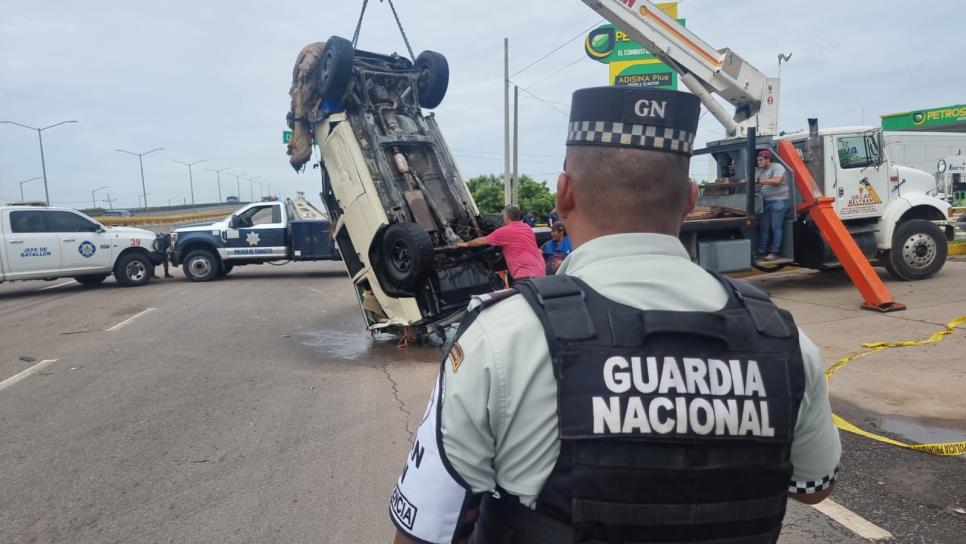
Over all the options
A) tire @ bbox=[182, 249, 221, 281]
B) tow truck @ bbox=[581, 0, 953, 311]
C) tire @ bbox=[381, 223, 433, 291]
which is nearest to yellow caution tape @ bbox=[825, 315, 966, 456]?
tow truck @ bbox=[581, 0, 953, 311]

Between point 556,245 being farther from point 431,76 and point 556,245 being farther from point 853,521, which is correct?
point 853,521

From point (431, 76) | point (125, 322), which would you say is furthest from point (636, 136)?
point (125, 322)

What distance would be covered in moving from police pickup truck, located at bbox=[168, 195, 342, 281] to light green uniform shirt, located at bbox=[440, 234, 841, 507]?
15.3 m

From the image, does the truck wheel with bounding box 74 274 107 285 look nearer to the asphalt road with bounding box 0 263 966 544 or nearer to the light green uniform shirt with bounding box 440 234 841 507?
the asphalt road with bounding box 0 263 966 544

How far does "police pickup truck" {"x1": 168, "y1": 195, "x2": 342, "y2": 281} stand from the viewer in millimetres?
16297

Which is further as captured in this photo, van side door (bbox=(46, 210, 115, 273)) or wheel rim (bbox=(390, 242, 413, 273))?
van side door (bbox=(46, 210, 115, 273))

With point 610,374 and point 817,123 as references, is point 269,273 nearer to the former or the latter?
point 817,123

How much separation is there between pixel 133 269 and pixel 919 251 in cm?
1592

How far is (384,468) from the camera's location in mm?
4402

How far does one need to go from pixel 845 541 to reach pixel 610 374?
2.75 metres

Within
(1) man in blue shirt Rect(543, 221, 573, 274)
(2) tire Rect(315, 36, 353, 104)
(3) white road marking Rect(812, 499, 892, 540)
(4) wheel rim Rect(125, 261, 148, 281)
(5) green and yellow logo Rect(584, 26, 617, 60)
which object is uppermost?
(5) green and yellow logo Rect(584, 26, 617, 60)

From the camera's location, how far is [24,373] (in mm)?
7223

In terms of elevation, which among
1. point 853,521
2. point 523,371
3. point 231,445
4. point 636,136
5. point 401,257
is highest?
point 636,136

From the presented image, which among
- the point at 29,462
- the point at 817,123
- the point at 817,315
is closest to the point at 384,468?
the point at 29,462
